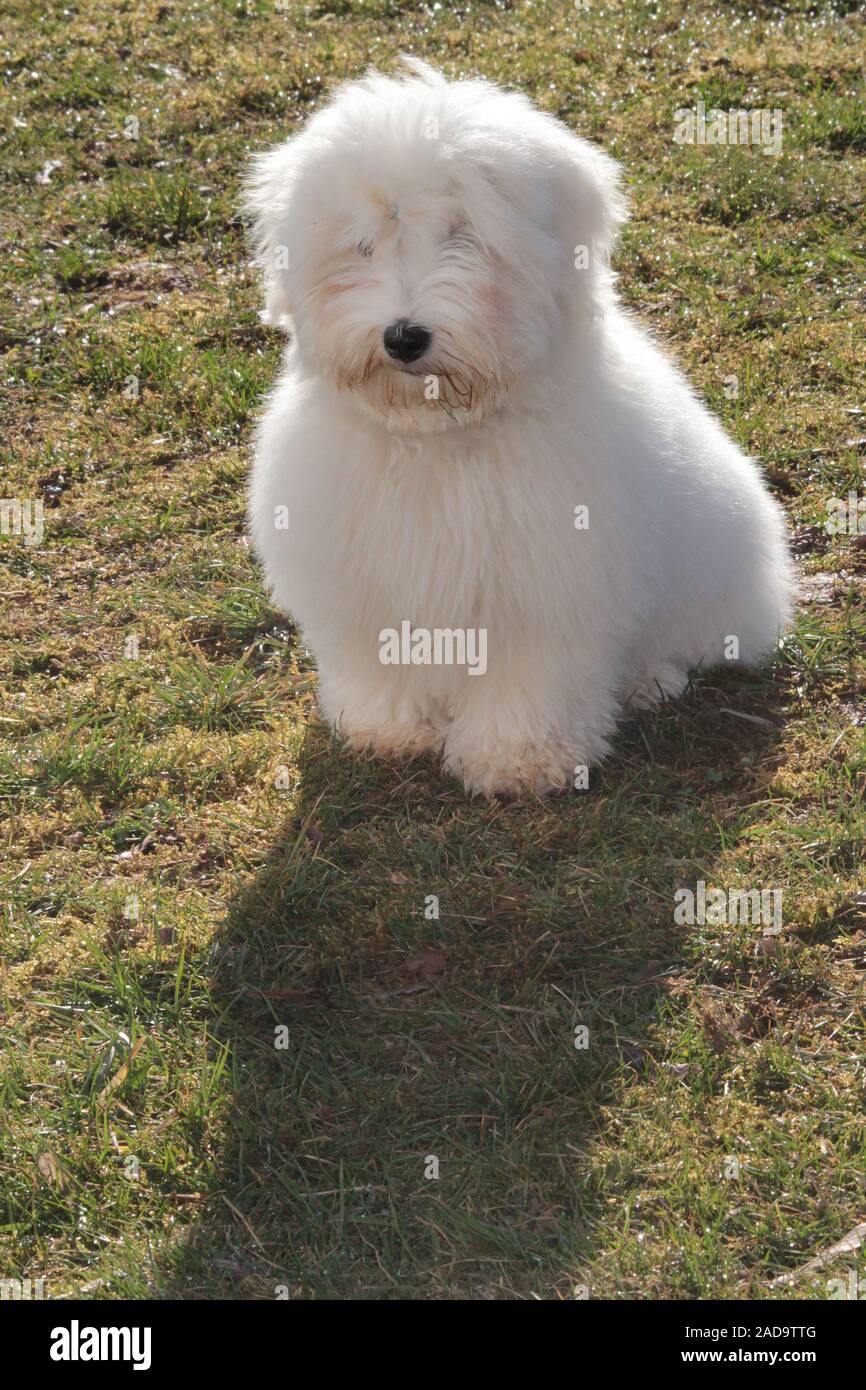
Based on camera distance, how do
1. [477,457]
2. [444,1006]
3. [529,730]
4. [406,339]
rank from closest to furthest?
[406,339] → [444,1006] → [477,457] → [529,730]

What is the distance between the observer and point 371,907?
3.75m

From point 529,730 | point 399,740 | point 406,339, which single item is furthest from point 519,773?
point 406,339

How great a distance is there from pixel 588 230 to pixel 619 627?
954 mm

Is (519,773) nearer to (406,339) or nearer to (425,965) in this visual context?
(425,965)

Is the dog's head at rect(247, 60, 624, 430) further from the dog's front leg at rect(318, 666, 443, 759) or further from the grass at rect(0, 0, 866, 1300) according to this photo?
the grass at rect(0, 0, 866, 1300)

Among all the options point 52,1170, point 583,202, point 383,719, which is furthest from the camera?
point 383,719

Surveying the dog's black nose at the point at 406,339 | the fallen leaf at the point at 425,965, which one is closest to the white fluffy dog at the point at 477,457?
the dog's black nose at the point at 406,339

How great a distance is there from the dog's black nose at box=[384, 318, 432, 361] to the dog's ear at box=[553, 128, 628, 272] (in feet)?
1.52

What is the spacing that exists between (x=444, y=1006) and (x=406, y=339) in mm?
1450

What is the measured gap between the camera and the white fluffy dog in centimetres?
335

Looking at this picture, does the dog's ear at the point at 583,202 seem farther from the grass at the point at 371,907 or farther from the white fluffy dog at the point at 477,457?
the grass at the point at 371,907

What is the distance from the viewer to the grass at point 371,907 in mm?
2955

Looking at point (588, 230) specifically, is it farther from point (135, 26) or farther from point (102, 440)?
point (135, 26)

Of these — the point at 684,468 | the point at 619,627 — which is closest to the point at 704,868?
the point at 619,627
